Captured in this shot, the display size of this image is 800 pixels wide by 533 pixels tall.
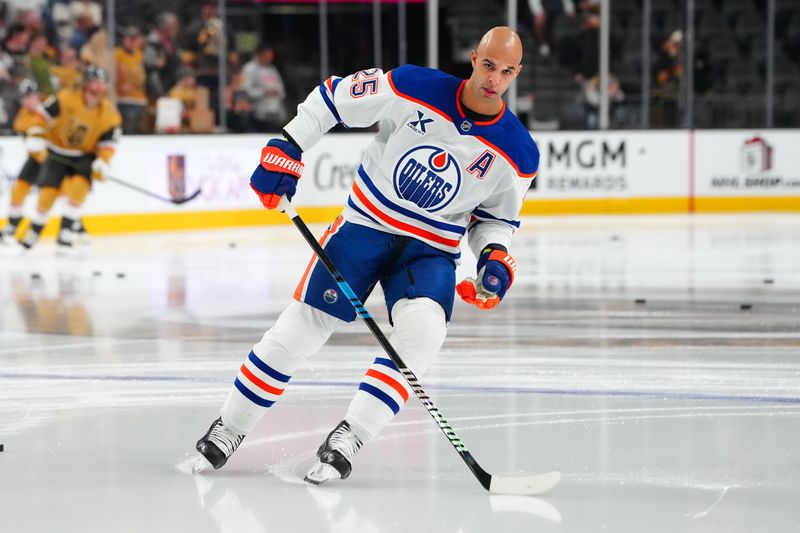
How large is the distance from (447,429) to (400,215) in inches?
23.2

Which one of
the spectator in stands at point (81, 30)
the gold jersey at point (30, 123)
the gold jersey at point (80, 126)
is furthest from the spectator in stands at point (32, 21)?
the gold jersey at point (80, 126)

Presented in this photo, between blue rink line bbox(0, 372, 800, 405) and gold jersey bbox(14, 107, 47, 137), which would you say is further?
gold jersey bbox(14, 107, 47, 137)

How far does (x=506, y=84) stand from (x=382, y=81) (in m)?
0.34

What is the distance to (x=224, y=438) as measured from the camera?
12.0 ft

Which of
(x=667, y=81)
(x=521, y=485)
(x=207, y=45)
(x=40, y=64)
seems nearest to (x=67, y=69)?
(x=40, y=64)

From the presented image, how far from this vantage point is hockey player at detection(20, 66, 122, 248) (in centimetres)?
1108

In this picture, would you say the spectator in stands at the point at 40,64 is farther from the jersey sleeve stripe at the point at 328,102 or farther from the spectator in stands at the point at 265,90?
the jersey sleeve stripe at the point at 328,102

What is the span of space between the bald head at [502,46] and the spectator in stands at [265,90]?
10.2 metres

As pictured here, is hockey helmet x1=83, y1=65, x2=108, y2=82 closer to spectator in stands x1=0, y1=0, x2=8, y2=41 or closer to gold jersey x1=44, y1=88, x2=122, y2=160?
gold jersey x1=44, y1=88, x2=122, y2=160

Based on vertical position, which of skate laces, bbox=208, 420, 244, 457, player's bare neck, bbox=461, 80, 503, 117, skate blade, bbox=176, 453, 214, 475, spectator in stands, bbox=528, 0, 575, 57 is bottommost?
skate blade, bbox=176, 453, 214, 475

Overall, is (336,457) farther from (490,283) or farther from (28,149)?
(28,149)

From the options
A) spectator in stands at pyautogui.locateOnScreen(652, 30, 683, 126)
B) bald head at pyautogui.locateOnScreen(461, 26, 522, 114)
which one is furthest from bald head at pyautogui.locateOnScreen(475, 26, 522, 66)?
spectator in stands at pyautogui.locateOnScreen(652, 30, 683, 126)

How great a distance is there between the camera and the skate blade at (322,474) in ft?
11.4

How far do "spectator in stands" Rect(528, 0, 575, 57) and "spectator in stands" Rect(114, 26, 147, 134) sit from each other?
479 cm
